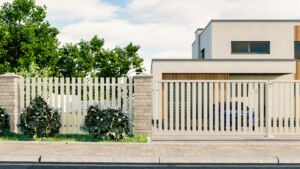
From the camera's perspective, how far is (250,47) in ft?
107

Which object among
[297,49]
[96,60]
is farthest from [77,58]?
[297,49]

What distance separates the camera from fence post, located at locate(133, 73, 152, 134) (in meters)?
15.9

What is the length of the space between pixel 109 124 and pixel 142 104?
151 centimetres

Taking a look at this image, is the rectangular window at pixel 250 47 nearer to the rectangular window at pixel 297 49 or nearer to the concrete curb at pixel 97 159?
the rectangular window at pixel 297 49

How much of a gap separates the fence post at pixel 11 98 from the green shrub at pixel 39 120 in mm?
620

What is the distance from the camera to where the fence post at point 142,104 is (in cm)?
1592

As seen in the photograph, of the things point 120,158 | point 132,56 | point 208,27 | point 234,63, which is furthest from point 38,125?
point 132,56

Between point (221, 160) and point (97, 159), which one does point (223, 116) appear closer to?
point (221, 160)

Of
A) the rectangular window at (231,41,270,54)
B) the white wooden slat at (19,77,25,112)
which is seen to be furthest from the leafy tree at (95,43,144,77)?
the white wooden slat at (19,77,25,112)

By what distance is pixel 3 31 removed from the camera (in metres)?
35.5

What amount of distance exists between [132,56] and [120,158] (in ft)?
120

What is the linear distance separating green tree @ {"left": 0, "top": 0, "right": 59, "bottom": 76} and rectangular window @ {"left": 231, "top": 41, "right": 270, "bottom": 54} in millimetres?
14188

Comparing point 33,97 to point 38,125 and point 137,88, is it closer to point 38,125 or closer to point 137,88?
point 38,125

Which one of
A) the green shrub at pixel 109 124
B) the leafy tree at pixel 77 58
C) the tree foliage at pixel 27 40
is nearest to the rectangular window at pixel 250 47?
the tree foliage at pixel 27 40
